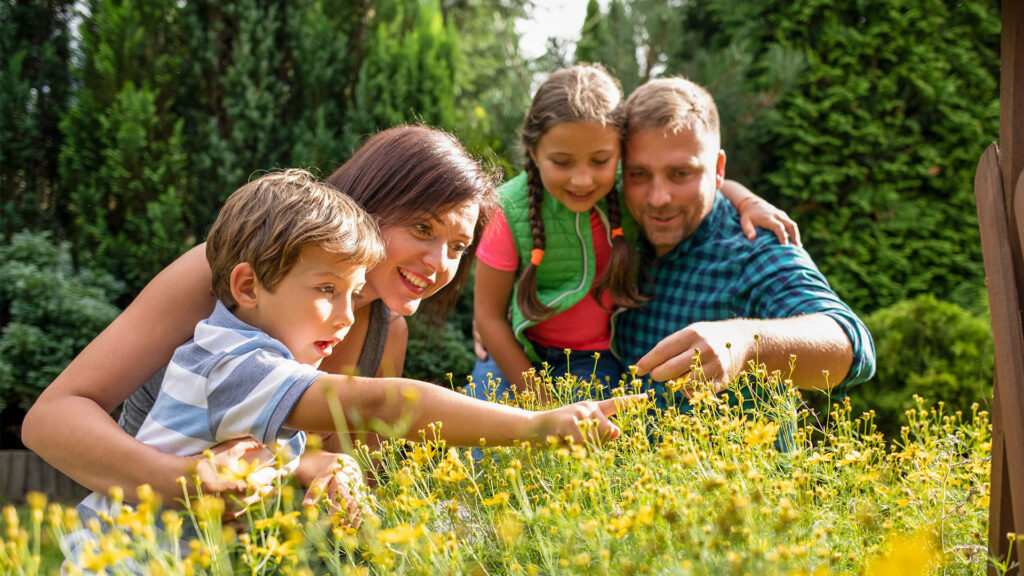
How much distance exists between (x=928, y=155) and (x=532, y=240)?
4.05 metres

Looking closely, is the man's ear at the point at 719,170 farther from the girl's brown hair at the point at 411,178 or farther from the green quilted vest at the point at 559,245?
the girl's brown hair at the point at 411,178

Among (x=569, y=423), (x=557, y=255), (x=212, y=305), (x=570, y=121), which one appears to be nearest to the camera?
(x=569, y=423)

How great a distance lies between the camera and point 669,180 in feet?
10.4

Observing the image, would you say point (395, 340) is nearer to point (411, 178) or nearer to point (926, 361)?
point (411, 178)

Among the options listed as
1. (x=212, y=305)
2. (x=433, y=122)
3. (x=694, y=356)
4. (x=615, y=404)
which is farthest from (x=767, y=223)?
(x=433, y=122)

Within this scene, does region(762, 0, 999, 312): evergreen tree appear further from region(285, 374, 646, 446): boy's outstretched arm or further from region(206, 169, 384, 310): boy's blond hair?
region(285, 374, 646, 446): boy's outstretched arm

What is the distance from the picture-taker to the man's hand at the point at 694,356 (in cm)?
191

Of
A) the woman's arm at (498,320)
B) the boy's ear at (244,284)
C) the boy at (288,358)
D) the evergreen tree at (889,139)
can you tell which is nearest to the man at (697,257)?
the woman's arm at (498,320)

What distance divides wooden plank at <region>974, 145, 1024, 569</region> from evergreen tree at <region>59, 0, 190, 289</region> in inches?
171

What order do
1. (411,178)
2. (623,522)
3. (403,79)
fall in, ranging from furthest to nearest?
(403,79), (411,178), (623,522)

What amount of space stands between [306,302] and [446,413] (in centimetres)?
57

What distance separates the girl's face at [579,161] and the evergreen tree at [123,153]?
264 cm

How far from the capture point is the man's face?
3109 millimetres

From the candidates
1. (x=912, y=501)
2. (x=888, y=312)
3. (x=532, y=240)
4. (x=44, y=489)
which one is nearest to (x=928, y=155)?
(x=888, y=312)
